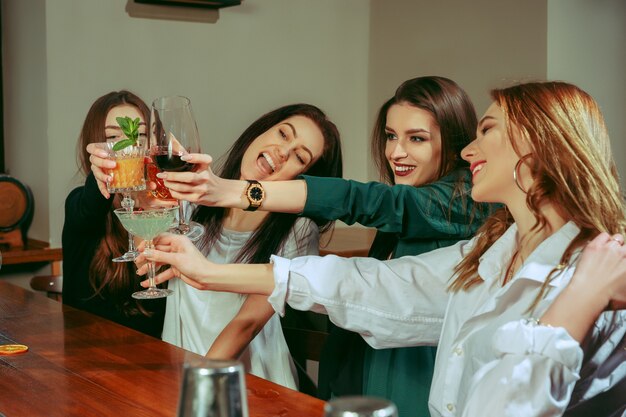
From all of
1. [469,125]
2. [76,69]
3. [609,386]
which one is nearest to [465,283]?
[609,386]

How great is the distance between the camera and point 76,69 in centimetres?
407

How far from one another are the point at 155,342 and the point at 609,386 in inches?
39.3

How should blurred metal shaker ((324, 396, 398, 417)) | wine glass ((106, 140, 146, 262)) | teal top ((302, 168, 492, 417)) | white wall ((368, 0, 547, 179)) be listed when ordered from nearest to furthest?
1. blurred metal shaker ((324, 396, 398, 417))
2. wine glass ((106, 140, 146, 262))
3. teal top ((302, 168, 492, 417))
4. white wall ((368, 0, 547, 179))

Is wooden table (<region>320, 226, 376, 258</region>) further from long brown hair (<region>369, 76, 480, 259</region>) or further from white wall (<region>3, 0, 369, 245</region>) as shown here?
long brown hair (<region>369, 76, 480, 259</region>)

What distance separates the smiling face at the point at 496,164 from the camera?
1609mm

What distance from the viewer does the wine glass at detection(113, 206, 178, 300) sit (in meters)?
1.81

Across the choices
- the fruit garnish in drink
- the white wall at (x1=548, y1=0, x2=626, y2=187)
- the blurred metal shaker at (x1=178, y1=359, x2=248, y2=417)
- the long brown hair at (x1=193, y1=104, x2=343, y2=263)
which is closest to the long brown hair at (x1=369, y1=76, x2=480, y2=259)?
the long brown hair at (x1=193, y1=104, x2=343, y2=263)

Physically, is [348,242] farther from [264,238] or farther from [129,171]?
[129,171]

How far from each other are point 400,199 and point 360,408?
1.32m

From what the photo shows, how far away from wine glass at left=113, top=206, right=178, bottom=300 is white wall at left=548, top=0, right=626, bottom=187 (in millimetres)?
2681

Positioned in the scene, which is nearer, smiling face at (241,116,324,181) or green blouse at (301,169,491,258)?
green blouse at (301,169,491,258)

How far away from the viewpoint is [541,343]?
4.26 ft

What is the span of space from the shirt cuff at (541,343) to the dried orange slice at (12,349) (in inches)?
42.1

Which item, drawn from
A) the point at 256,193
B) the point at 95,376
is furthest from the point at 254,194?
the point at 95,376
